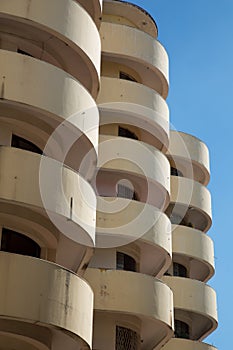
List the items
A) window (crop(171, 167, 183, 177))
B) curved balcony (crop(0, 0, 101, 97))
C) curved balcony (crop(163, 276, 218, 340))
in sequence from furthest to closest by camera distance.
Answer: window (crop(171, 167, 183, 177)), curved balcony (crop(163, 276, 218, 340)), curved balcony (crop(0, 0, 101, 97))

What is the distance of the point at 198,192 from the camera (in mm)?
29969

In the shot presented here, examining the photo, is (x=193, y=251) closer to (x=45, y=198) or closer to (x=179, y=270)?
(x=179, y=270)

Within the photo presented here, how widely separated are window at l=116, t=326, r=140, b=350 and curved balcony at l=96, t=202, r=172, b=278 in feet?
8.49

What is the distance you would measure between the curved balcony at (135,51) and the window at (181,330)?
9590 millimetres

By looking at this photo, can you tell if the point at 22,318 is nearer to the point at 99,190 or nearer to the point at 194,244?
the point at 99,190

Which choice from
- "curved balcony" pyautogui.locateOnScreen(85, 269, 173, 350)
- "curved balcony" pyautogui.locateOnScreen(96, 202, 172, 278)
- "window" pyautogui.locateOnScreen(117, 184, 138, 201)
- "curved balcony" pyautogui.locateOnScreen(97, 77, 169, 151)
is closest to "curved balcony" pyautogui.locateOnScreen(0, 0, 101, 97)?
"curved balcony" pyautogui.locateOnScreen(97, 77, 169, 151)

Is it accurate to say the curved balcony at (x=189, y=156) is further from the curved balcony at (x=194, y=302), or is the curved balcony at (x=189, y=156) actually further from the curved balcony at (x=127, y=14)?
the curved balcony at (x=194, y=302)

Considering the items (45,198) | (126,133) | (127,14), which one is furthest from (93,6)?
(45,198)

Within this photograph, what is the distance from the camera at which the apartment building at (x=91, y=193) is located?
15.5m

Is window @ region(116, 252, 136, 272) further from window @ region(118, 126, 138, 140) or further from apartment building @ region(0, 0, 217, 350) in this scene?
window @ region(118, 126, 138, 140)

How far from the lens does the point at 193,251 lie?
91.7 ft

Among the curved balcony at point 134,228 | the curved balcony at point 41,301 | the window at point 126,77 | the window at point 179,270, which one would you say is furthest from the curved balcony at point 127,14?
the curved balcony at point 41,301

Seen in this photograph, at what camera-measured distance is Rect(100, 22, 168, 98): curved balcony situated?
2433 cm

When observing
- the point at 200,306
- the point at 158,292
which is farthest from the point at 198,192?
the point at 158,292
